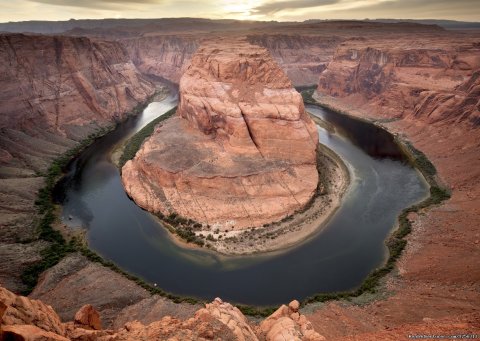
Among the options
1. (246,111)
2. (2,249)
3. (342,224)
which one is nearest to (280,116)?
(246,111)

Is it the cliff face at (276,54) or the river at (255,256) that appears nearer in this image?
the river at (255,256)

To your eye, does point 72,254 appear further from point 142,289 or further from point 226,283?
point 226,283

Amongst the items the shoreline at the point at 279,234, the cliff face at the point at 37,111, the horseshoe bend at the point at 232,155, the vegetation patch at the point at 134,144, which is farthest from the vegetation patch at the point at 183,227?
the vegetation patch at the point at 134,144

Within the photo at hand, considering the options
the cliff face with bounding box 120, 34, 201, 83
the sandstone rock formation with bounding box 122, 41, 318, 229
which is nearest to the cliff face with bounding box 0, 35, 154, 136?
the sandstone rock formation with bounding box 122, 41, 318, 229

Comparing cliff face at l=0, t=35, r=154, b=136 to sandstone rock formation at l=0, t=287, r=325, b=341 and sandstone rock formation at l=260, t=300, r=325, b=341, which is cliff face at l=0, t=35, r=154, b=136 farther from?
sandstone rock formation at l=260, t=300, r=325, b=341

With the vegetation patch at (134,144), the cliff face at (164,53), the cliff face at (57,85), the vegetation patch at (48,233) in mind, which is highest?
the cliff face at (164,53)

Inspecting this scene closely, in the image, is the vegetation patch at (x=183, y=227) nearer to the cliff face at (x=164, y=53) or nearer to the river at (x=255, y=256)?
the river at (x=255, y=256)

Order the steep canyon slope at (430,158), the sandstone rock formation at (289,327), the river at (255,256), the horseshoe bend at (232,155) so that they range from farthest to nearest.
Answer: the horseshoe bend at (232,155)
the river at (255,256)
the steep canyon slope at (430,158)
the sandstone rock formation at (289,327)
